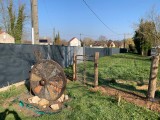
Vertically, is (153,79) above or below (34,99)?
above

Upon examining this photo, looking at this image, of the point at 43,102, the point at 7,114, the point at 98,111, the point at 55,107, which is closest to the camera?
the point at 7,114

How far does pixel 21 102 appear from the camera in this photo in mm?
5996

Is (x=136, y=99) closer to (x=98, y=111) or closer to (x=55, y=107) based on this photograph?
(x=98, y=111)

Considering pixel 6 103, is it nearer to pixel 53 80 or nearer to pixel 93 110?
pixel 53 80

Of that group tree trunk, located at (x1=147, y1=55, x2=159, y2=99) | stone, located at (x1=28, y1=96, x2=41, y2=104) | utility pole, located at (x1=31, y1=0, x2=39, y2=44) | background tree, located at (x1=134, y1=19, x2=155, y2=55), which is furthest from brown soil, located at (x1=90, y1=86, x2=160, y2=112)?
background tree, located at (x1=134, y1=19, x2=155, y2=55)

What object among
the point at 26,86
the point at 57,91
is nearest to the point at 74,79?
the point at 26,86

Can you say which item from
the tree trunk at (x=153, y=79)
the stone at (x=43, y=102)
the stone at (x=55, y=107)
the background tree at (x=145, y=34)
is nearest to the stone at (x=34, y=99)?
the stone at (x=43, y=102)

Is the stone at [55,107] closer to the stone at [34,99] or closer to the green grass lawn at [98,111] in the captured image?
the green grass lawn at [98,111]

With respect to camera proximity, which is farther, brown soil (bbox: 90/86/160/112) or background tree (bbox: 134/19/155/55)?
background tree (bbox: 134/19/155/55)

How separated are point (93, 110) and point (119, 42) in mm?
109437

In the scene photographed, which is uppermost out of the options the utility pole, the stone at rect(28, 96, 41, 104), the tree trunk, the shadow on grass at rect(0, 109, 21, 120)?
the utility pole

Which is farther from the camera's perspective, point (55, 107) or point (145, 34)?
point (145, 34)

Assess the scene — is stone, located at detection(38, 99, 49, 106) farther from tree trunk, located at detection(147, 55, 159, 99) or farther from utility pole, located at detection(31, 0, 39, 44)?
utility pole, located at detection(31, 0, 39, 44)

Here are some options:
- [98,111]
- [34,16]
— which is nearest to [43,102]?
[98,111]
